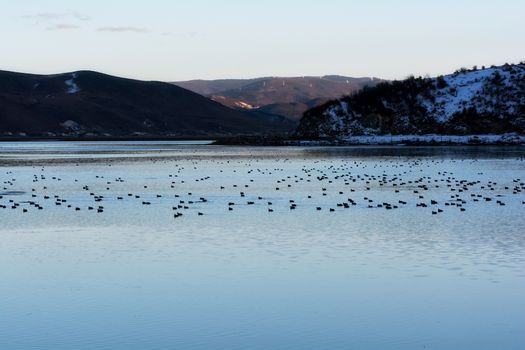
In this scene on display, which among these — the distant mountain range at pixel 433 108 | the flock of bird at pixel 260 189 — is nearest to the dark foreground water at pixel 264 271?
the flock of bird at pixel 260 189

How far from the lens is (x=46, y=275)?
22.8 metres

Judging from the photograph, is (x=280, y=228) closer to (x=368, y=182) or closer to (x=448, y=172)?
(x=368, y=182)

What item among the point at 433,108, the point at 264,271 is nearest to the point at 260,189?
the point at 264,271

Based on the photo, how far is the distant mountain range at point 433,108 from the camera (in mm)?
148625

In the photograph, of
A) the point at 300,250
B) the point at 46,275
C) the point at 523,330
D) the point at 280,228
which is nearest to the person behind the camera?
the point at 523,330

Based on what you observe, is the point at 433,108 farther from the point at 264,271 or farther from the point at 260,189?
the point at 264,271

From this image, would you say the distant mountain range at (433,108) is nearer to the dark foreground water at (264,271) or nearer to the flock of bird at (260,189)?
the flock of bird at (260,189)

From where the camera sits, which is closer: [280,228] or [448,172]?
[280,228]

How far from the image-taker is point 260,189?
52.3 metres

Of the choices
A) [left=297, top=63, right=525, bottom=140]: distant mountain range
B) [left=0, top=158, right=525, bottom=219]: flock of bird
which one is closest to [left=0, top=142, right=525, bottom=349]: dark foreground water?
[left=0, top=158, right=525, bottom=219]: flock of bird

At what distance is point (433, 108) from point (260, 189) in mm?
106864

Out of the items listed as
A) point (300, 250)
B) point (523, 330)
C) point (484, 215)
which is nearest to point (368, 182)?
point (484, 215)

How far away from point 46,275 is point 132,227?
10371 mm

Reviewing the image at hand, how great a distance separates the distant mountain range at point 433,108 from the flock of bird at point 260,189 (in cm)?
7641
